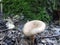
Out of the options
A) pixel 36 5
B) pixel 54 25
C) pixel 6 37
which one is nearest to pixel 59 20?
pixel 54 25

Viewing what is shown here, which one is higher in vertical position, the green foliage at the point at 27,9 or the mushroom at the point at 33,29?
the green foliage at the point at 27,9

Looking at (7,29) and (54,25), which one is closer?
(7,29)

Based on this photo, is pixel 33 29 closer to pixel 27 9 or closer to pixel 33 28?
pixel 33 28

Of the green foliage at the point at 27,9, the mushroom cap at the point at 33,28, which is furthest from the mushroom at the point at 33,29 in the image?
the green foliage at the point at 27,9

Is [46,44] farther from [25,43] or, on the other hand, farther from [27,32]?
[27,32]

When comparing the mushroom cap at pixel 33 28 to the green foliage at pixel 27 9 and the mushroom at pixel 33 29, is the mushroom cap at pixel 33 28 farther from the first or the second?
the green foliage at pixel 27 9

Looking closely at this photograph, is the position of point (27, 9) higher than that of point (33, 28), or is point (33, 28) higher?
point (27, 9)

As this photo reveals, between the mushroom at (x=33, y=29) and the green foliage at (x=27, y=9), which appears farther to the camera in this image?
the green foliage at (x=27, y=9)

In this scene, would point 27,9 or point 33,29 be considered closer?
point 33,29

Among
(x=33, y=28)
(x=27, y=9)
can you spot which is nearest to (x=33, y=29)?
(x=33, y=28)
